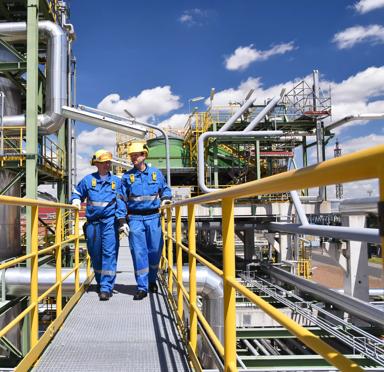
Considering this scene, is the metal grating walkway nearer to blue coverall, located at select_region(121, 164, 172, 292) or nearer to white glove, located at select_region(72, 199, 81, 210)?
blue coverall, located at select_region(121, 164, 172, 292)

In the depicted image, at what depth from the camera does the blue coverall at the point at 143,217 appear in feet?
15.1

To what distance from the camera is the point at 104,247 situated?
473 cm

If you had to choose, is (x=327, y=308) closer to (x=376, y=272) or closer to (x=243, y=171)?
(x=376, y=272)

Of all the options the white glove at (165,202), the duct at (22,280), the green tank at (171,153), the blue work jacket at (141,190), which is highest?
the green tank at (171,153)

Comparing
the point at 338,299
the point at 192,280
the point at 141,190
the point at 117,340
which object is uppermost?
the point at 141,190

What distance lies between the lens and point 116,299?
471cm

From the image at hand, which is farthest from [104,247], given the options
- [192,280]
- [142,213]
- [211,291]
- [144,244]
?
[211,291]

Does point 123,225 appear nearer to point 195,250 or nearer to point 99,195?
point 99,195

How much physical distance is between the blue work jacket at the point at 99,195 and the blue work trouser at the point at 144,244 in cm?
25

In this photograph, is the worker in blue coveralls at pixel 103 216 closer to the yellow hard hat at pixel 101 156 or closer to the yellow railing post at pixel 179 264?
the yellow hard hat at pixel 101 156

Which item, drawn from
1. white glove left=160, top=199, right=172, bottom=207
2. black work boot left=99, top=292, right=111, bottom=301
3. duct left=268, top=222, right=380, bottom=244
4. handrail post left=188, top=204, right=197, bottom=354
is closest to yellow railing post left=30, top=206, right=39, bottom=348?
handrail post left=188, top=204, right=197, bottom=354

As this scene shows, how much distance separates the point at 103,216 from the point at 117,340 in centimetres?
170

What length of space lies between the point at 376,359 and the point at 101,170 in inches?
162

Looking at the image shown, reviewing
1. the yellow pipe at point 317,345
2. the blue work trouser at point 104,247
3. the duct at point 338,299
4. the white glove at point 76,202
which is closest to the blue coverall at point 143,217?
the blue work trouser at point 104,247
